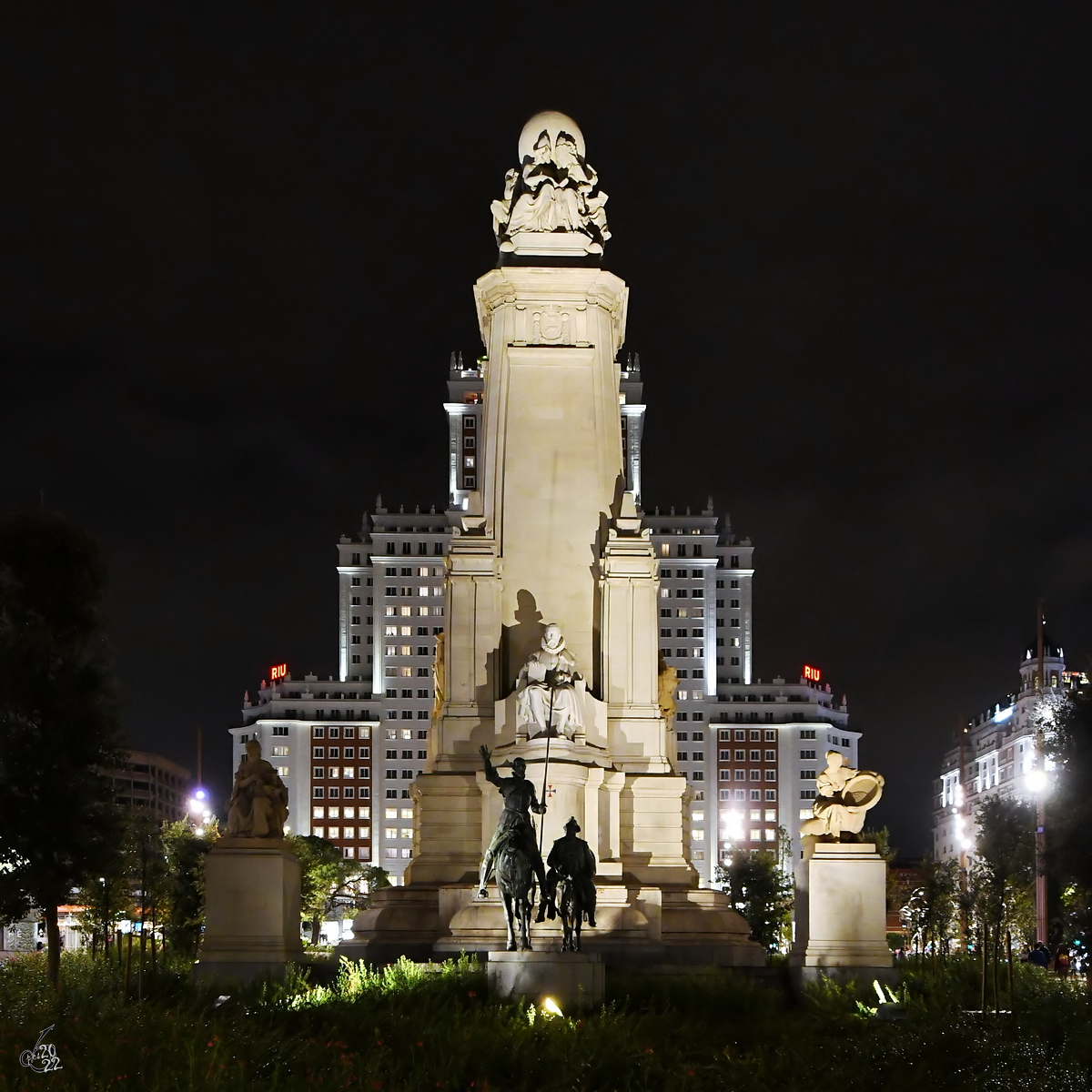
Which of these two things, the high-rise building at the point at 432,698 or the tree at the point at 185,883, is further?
the high-rise building at the point at 432,698

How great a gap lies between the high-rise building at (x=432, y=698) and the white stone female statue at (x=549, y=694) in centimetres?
13638

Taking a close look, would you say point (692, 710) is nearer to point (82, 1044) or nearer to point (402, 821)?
point (402, 821)

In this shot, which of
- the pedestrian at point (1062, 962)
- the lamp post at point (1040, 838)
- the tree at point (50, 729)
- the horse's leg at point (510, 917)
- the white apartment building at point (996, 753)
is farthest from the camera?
the white apartment building at point (996, 753)

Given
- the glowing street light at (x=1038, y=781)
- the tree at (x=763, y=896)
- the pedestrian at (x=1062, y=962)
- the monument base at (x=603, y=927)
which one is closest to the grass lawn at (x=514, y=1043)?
the monument base at (x=603, y=927)

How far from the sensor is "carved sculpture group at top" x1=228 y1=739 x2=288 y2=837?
34844 mm

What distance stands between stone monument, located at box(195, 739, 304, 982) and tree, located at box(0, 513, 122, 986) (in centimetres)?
306

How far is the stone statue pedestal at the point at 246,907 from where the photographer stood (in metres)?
34.0

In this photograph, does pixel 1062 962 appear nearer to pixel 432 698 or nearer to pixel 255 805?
pixel 255 805

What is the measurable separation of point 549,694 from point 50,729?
10522 mm

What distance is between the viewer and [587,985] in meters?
26.4

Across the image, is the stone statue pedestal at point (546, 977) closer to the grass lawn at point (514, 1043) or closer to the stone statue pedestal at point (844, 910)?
the grass lawn at point (514, 1043)

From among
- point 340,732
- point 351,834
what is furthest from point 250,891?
point 340,732

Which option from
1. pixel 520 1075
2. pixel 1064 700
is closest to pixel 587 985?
pixel 520 1075

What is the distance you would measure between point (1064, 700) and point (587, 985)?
2151 centimetres
